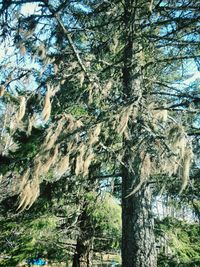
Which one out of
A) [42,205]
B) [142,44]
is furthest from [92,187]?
[142,44]

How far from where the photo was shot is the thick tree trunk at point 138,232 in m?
5.32

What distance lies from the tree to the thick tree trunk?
0.01 m

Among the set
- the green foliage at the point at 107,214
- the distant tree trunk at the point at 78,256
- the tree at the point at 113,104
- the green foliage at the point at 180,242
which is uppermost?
the tree at the point at 113,104

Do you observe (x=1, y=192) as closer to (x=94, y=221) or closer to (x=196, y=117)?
(x=94, y=221)

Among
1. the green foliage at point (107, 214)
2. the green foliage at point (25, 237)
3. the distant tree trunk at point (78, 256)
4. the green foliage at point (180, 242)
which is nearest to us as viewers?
the green foliage at point (180, 242)

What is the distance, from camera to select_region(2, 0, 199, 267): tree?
13.8 feet

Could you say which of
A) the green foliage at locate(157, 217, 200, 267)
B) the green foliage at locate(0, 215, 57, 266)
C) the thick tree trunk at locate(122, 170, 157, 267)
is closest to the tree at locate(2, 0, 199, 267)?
the thick tree trunk at locate(122, 170, 157, 267)

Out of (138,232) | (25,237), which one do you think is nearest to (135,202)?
(138,232)

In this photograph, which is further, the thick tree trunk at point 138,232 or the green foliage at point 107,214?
the green foliage at point 107,214

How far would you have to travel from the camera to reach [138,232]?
17.8 feet

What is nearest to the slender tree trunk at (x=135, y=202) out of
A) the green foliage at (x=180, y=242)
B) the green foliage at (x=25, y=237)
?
the green foliage at (x=180, y=242)

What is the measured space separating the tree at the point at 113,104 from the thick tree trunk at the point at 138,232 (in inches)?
0.5

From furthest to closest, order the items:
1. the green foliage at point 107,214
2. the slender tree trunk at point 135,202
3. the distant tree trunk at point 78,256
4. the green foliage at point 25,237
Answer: the distant tree trunk at point 78,256 → the green foliage at point 107,214 → the green foliage at point 25,237 → the slender tree trunk at point 135,202

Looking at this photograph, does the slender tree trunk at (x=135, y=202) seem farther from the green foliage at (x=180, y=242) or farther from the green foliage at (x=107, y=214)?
the green foliage at (x=107, y=214)
